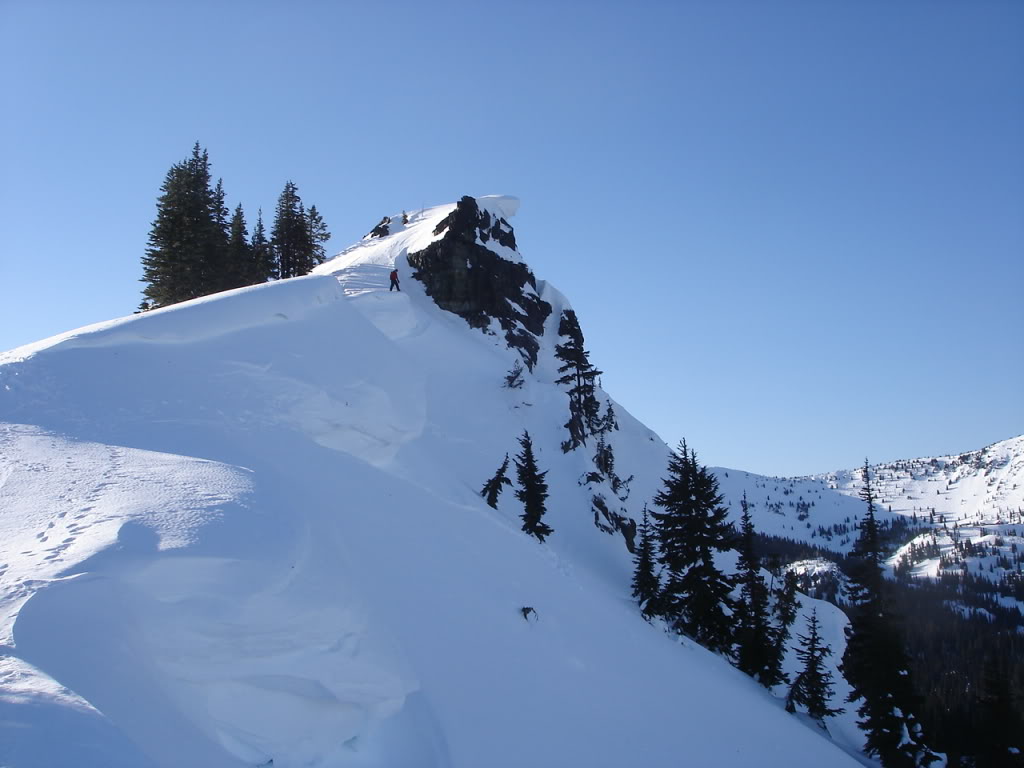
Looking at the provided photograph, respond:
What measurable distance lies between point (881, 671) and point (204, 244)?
47837 millimetres

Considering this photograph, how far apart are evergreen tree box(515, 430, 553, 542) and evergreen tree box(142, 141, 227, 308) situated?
2702 centimetres

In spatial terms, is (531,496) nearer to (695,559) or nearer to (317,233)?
(695,559)

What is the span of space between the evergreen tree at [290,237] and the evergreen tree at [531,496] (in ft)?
104

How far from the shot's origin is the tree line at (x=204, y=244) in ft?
135

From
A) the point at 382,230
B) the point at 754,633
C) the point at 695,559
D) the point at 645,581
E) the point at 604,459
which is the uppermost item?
the point at 382,230

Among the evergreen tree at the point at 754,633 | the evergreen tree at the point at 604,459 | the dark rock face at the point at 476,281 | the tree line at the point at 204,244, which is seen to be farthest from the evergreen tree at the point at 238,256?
the evergreen tree at the point at 754,633

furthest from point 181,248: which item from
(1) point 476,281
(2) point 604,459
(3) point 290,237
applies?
(2) point 604,459

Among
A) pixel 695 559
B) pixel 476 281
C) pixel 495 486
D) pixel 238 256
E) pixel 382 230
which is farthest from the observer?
pixel 382 230

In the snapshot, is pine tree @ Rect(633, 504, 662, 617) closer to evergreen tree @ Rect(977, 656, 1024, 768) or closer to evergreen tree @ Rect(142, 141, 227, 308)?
evergreen tree @ Rect(977, 656, 1024, 768)

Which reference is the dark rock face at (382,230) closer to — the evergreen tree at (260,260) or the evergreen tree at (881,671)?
the evergreen tree at (260,260)

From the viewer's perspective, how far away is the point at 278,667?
9.41m

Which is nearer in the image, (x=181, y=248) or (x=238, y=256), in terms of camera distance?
(x=181, y=248)

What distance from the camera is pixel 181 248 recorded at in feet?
136

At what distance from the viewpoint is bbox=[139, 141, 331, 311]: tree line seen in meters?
41.3
